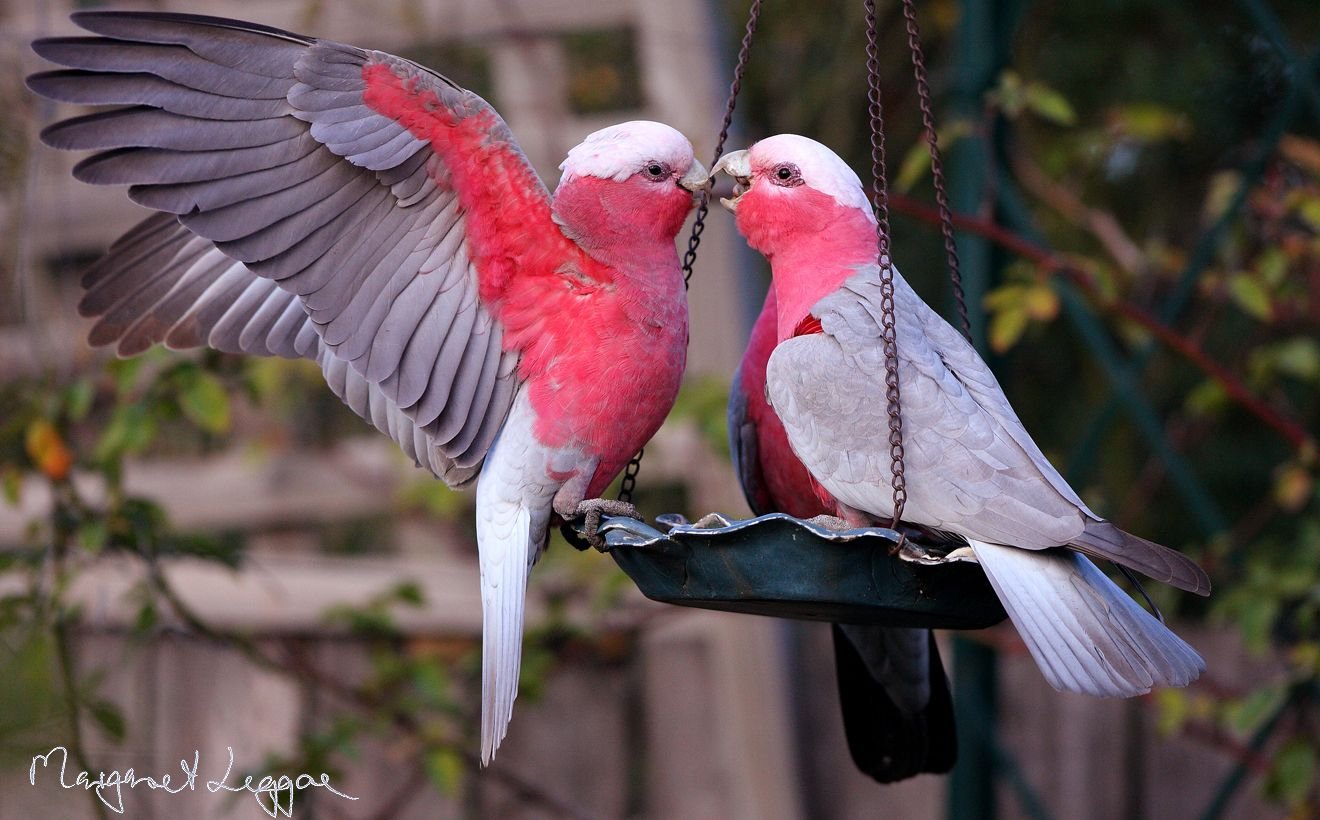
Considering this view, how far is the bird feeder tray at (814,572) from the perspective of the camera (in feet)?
5.70

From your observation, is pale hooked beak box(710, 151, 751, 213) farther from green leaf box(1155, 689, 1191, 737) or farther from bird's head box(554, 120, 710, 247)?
green leaf box(1155, 689, 1191, 737)

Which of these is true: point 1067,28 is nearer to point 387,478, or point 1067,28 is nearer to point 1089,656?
point 387,478

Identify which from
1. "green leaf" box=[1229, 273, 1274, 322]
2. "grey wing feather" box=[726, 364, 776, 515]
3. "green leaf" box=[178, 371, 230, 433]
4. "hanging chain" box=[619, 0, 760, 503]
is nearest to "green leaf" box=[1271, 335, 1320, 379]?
"green leaf" box=[1229, 273, 1274, 322]

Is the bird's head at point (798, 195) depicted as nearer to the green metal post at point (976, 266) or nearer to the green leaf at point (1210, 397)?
the green metal post at point (976, 266)

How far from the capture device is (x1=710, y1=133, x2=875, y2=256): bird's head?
2.20 meters

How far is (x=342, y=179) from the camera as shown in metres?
2.13

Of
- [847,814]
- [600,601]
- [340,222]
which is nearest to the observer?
[340,222]

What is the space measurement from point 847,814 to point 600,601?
1488mm

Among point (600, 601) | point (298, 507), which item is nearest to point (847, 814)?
point (600, 601)

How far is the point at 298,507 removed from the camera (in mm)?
4227

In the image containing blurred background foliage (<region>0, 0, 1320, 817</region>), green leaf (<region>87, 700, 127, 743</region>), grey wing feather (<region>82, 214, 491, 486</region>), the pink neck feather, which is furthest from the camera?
blurred background foliage (<region>0, 0, 1320, 817</region>)

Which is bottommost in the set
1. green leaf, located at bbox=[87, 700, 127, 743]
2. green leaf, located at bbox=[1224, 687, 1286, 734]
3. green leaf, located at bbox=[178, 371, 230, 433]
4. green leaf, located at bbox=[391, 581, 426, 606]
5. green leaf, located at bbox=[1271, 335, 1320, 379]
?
green leaf, located at bbox=[87, 700, 127, 743]

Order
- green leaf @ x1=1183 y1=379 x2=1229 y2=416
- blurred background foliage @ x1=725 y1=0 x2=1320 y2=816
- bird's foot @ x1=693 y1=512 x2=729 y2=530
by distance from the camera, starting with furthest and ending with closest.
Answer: green leaf @ x1=1183 y1=379 x2=1229 y2=416
blurred background foliage @ x1=725 y1=0 x2=1320 y2=816
bird's foot @ x1=693 y1=512 x2=729 y2=530

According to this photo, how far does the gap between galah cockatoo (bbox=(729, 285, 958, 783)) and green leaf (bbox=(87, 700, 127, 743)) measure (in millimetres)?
1534
